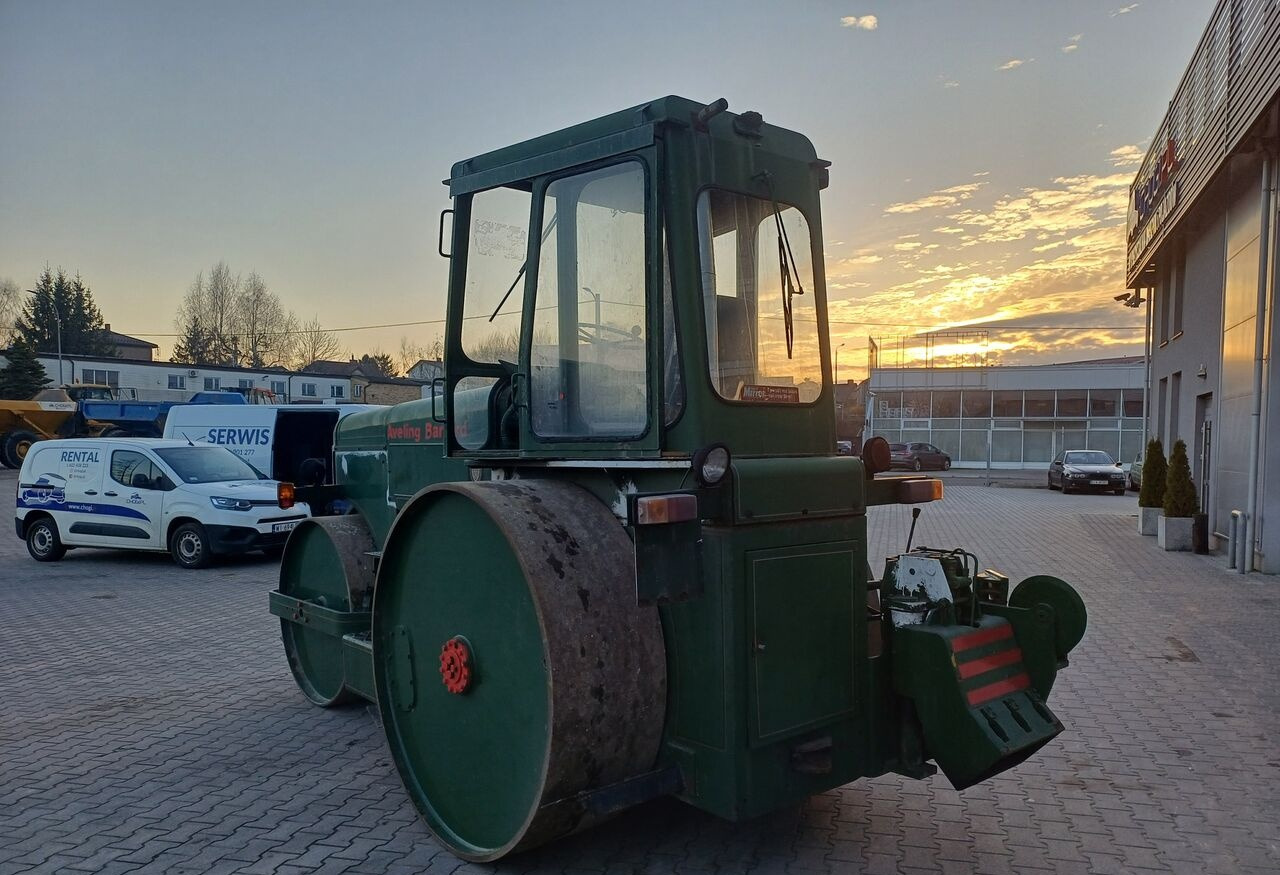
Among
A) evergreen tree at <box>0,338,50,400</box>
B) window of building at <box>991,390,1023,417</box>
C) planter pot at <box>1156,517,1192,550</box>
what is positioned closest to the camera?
planter pot at <box>1156,517,1192,550</box>

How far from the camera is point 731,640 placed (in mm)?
3248

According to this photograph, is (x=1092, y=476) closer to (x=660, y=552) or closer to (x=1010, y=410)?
(x=1010, y=410)

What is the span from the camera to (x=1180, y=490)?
14.3 metres

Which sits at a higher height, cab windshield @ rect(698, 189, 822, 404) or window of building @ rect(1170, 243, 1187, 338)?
window of building @ rect(1170, 243, 1187, 338)

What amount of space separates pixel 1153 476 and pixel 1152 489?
0.29 m

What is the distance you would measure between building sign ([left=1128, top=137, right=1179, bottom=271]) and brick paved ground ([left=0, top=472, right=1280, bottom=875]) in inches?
428

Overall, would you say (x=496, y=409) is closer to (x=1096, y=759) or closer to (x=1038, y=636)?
(x=1038, y=636)

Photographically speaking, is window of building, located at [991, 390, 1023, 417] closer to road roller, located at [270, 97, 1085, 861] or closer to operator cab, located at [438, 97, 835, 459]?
road roller, located at [270, 97, 1085, 861]

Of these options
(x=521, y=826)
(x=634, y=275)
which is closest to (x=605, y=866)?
(x=521, y=826)

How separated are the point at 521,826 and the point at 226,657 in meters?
Result: 4.96

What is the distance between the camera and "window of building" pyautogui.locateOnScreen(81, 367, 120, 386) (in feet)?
184

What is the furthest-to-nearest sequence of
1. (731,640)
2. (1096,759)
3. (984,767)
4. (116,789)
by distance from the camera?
1. (1096,759)
2. (116,789)
3. (984,767)
4. (731,640)

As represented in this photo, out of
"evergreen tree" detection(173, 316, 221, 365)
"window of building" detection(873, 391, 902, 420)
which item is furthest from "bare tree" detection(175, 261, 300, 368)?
"window of building" detection(873, 391, 902, 420)

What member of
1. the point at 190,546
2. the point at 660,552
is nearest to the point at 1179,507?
the point at 660,552
